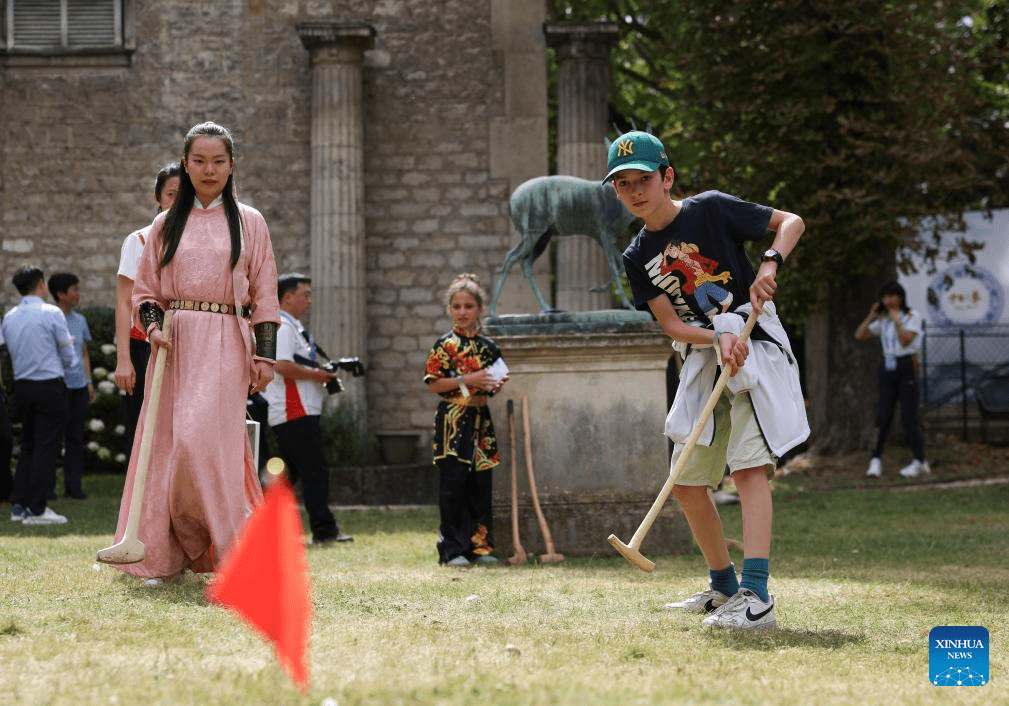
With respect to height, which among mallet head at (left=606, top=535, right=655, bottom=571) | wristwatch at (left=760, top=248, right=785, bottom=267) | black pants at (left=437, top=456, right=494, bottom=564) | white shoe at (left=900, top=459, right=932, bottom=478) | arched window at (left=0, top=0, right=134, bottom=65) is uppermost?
arched window at (left=0, top=0, right=134, bottom=65)

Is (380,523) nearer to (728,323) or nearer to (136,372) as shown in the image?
(136,372)

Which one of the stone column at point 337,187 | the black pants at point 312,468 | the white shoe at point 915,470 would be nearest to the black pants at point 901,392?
the white shoe at point 915,470

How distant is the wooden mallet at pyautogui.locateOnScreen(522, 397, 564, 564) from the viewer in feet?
28.1

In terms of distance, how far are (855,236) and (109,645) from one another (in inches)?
510

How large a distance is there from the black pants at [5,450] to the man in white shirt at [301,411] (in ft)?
8.79

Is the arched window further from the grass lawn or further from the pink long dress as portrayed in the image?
the pink long dress

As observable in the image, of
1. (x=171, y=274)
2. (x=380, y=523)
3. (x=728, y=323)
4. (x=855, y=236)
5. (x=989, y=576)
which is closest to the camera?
(x=728, y=323)

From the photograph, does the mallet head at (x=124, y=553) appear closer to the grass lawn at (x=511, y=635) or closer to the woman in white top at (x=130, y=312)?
the grass lawn at (x=511, y=635)

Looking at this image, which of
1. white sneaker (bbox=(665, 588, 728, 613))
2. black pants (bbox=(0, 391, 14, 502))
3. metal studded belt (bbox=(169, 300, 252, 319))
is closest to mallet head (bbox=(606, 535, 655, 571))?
white sneaker (bbox=(665, 588, 728, 613))

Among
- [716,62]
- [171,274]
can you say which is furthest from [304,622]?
[716,62]

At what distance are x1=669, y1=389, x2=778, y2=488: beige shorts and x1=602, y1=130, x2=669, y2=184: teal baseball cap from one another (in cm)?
93

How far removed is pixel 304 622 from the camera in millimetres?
4301

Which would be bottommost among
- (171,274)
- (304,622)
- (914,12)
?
(304,622)

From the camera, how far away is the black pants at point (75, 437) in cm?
1339
